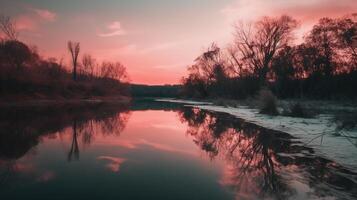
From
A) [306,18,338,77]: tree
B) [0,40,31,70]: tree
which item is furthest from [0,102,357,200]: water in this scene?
[306,18,338,77]: tree

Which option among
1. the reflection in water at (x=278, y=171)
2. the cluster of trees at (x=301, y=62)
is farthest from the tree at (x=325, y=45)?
the reflection in water at (x=278, y=171)

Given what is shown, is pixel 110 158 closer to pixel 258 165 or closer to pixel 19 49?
pixel 258 165

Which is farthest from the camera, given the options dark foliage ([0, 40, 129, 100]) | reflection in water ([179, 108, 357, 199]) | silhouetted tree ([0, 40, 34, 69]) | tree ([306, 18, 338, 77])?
tree ([306, 18, 338, 77])

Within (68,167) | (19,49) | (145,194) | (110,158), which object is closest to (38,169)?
(68,167)

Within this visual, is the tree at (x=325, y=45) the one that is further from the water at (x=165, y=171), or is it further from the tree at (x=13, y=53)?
the tree at (x=13, y=53)

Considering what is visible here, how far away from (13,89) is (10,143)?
3031 centimetres

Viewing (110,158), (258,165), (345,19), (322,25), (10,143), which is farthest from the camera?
(322,25)

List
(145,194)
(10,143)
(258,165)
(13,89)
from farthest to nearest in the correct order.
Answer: (13,89), (10,143), (258,165), (145,194)

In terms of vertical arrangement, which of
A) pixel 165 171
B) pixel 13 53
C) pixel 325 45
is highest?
pixel 325 45

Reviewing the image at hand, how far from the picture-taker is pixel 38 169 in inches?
221

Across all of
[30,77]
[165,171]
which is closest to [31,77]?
[30,77]

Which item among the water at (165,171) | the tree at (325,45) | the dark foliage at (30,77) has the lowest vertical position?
the water at (165,171)

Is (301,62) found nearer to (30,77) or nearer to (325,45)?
(325,45)

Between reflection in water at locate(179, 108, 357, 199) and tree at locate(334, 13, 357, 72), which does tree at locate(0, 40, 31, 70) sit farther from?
tree at locate(334, 13, 357, 72)
